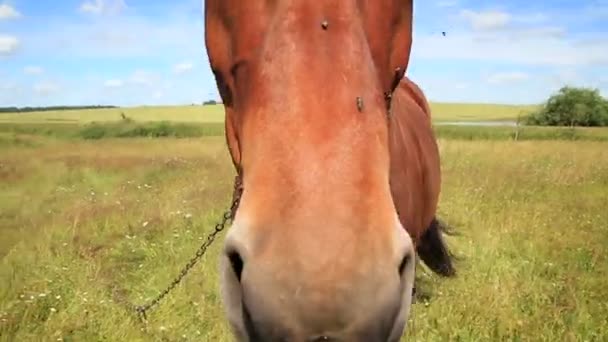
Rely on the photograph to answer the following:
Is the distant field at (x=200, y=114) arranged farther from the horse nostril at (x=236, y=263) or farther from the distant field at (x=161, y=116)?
the horse nostril at (x=236, y=263)

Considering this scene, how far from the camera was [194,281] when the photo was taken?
6.24 m

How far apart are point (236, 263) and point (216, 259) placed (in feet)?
17.5

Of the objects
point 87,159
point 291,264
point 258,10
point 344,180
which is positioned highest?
point 258,10

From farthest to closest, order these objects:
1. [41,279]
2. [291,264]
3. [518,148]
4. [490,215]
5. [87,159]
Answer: [87,159]
[518,148]
[490,215]
[41,279]
[291,264]

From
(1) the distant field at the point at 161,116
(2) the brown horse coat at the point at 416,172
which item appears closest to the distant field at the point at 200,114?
(1) the distant field at the point at 161,116

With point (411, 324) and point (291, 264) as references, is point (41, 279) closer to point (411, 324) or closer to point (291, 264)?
point (411, 324)

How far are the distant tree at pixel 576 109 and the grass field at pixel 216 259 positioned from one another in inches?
1674

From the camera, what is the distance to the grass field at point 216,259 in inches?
198

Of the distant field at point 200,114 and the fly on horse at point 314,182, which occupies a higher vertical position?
the fly on horse at point 314,182

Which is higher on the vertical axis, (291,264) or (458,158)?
(291,264)

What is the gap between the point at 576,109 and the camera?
55.5 metres

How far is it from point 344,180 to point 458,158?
16431 mm

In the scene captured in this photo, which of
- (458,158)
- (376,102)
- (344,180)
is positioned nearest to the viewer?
(344,180)

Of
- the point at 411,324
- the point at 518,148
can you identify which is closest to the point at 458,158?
the point at 518,148
